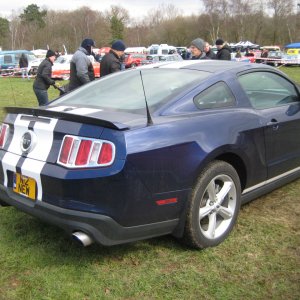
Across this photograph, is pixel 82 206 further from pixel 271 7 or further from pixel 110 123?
pixel 271 7

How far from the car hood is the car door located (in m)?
1.25

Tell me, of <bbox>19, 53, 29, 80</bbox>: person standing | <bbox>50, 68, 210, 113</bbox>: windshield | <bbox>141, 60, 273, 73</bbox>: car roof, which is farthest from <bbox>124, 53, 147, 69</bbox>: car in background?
<bbox>50, 68, 210, 113</bbox>: windshield

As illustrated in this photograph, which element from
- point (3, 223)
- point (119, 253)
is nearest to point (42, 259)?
point (119, 253)

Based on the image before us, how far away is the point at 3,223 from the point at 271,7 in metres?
80.7

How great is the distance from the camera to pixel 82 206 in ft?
8.71

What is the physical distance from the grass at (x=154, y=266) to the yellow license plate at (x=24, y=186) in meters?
0.50

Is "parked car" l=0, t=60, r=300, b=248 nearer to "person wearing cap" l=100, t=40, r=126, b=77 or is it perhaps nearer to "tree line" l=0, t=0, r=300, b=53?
"person wearing cap" l=100, t=40, r=126, b=77

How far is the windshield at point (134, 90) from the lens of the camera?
3.21 metres

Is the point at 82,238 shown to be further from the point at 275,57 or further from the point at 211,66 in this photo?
the point at 275,57

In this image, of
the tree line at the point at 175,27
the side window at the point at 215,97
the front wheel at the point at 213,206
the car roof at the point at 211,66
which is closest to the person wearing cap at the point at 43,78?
the car roof at the point at 211,66

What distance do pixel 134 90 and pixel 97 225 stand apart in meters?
1.28

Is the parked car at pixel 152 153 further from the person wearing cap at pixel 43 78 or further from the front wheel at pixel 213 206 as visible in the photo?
the person wearing cap at pixel 43 78

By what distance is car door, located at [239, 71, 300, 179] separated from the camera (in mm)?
3670

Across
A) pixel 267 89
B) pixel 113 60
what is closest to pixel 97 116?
pixel 267 89
